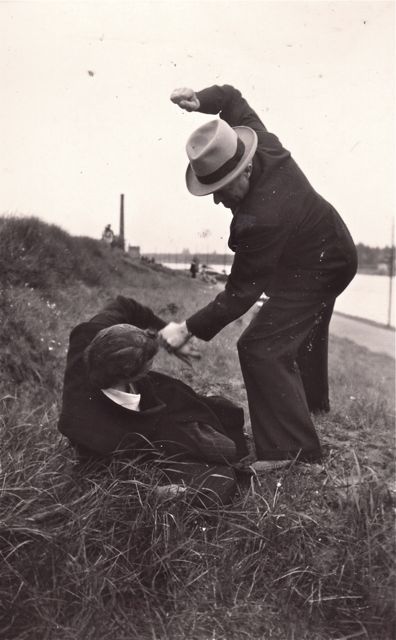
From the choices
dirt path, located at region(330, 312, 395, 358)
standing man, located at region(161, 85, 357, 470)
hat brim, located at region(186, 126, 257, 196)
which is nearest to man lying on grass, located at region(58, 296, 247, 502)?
standing man, located at region(161, 85, 357, 470)

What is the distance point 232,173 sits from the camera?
2686 mm

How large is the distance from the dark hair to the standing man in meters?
0.44

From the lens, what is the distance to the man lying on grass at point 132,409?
97.7 inches

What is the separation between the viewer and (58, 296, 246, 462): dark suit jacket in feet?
8.52

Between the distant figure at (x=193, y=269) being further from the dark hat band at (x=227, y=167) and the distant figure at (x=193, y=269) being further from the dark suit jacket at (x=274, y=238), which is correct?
the dark hat band at (x=227, y=167)

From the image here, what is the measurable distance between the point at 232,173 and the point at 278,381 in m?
1.07

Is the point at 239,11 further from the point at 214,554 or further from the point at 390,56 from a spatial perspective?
the point at 214,554

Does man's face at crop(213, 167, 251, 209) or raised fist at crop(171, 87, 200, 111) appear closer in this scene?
man's face at crop(213, 167, 251, 209)

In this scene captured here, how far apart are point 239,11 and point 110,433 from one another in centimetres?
233

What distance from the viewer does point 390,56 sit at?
307cm

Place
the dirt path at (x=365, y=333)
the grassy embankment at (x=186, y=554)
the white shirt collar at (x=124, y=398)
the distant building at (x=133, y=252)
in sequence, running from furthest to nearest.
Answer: the dirt path at (x=365, y=333), the distant building at (x=133, y=252), the white shirt collar at (x=124, y=398), the grassy embankment at (x=186, y=554)

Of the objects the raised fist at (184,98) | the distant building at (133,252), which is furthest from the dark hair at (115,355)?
the distant building at (133,252)

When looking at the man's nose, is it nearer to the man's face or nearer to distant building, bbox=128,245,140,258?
the man's face

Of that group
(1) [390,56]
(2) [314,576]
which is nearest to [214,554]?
(2) [314,576]
